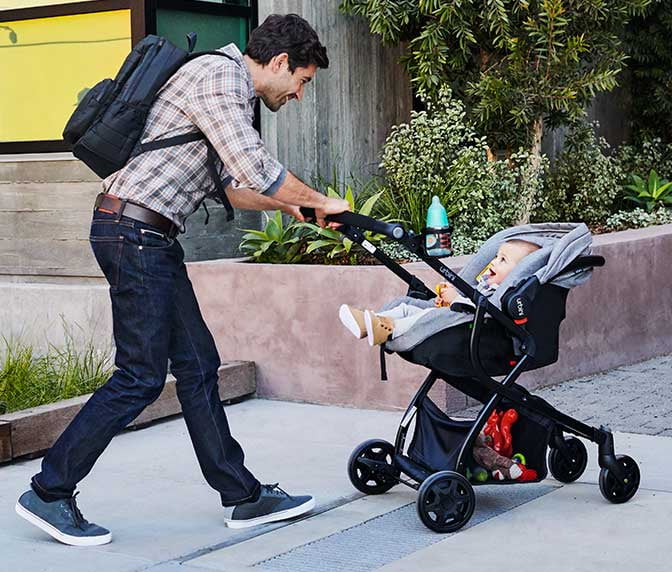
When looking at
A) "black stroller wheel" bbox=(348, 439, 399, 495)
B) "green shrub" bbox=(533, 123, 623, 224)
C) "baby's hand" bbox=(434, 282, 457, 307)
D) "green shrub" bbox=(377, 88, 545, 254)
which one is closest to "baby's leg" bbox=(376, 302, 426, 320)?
"baby's hand" bbox=(434, 282, 457, 307)

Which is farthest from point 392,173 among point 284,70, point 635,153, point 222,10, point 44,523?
point 44,523

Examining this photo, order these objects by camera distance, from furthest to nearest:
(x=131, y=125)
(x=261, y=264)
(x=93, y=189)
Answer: (x=93, y=189) → (x=261, y=264) → (x=131, y=125)

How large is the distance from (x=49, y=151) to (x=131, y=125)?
177 inches

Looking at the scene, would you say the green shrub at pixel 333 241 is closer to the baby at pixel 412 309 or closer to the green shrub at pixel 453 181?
the green shrub at pixel 453 181

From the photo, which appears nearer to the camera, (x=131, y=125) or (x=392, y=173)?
(x=131, y=125)

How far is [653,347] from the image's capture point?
8852 millimetres

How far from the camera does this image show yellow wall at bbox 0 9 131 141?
8.84m

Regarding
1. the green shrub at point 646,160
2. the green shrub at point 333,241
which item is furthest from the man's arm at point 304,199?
the green shrub at point 646,160

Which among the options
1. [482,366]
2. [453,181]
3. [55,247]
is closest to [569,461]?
[482,366]

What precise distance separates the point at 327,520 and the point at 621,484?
120 cm

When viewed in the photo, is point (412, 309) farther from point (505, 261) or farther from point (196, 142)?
point (196, 142)

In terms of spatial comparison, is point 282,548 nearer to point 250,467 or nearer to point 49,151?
point 250,467

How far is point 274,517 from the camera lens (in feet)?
16.9

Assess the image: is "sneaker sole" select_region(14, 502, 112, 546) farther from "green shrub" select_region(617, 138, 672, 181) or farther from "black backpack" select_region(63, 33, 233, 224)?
"green shrub" select_region(617, 138, 672, 181)
